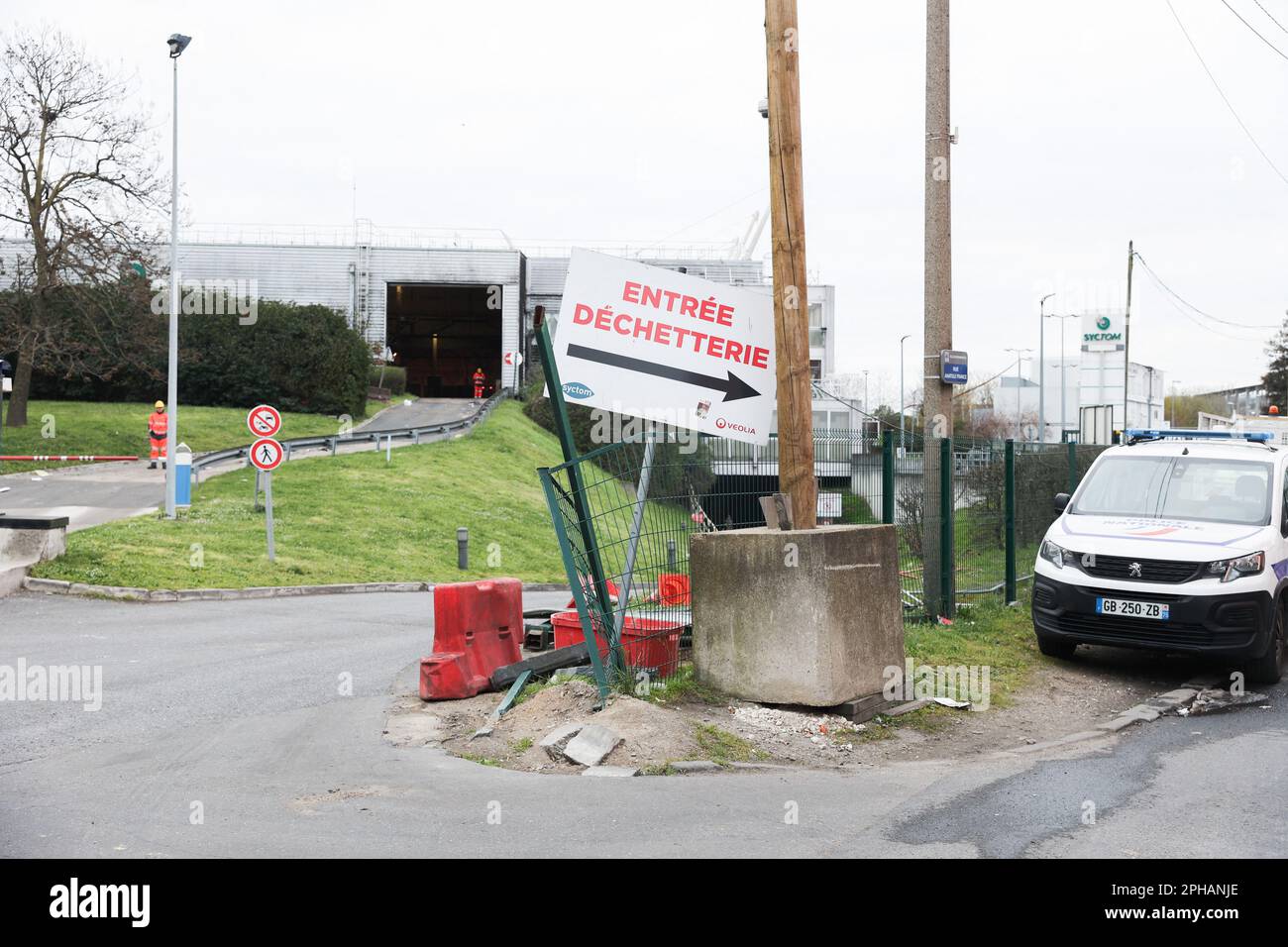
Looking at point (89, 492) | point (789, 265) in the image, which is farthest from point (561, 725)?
point (89, 492)

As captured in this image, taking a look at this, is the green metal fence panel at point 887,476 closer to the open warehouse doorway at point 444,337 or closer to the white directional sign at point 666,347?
the white directional sign at point 666,347

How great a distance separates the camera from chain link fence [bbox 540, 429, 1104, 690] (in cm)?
827

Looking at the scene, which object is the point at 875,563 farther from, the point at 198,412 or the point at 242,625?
the point at 198,412

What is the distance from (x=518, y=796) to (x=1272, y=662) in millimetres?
7118

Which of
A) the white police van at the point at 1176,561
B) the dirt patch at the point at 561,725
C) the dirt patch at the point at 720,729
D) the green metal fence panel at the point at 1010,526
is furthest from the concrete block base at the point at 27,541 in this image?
the white police van at the point at 1176,561

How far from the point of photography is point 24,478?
101ft

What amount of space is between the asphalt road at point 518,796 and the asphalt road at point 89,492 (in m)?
14.6

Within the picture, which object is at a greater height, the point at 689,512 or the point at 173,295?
the point at 173,295

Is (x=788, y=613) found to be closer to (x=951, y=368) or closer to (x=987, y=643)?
(x=987, y=643)

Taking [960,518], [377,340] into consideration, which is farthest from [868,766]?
[377,340]

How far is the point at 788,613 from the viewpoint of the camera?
8031mm

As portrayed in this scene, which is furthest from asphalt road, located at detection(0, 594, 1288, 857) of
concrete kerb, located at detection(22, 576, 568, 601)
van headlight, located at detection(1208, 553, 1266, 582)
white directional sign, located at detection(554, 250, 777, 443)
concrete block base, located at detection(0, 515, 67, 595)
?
concrete block base, located at detection(0, 515, 67, 595)

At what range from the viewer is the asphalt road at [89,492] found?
83.1 feet

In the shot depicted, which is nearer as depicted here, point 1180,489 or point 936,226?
point 1180,489
